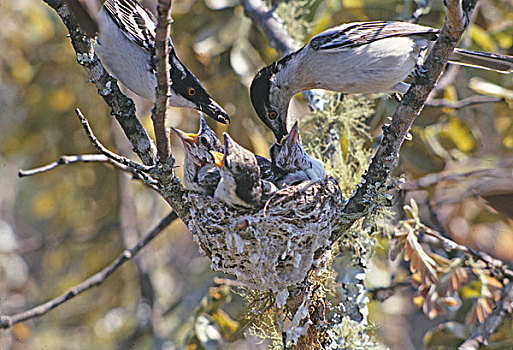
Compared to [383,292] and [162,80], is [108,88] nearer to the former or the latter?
[162,80]

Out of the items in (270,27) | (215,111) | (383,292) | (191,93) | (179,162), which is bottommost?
(383,292)

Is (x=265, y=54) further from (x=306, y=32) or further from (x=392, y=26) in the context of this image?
(x=392, y=26)

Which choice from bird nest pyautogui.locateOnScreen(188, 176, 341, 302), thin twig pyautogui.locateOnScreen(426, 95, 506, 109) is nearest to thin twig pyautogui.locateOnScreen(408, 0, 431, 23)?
thin twig pyautogui.locateOnScreen(426, 95, 506, 109)

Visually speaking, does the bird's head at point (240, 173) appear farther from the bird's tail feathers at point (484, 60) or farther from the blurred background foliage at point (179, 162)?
the blurred background foliage at point (179, 162)

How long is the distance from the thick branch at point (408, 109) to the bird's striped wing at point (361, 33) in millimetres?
1167

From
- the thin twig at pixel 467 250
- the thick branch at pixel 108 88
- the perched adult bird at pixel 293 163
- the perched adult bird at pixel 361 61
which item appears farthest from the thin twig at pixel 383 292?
the thick branch at pixel 108 88

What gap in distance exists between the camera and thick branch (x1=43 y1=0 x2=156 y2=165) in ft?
8.91

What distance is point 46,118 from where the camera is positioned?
6.51 m

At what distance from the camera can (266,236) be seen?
306 centimetres

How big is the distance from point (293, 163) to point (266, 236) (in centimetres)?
76

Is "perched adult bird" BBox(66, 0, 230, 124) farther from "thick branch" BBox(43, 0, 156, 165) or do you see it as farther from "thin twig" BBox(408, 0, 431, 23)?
"thin twig" BBox(408, 0, 431, 23)

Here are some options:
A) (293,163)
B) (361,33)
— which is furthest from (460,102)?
(293,163)

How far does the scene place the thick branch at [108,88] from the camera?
107 inches

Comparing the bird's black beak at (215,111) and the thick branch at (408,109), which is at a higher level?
the bird's black beak at (215,111)
